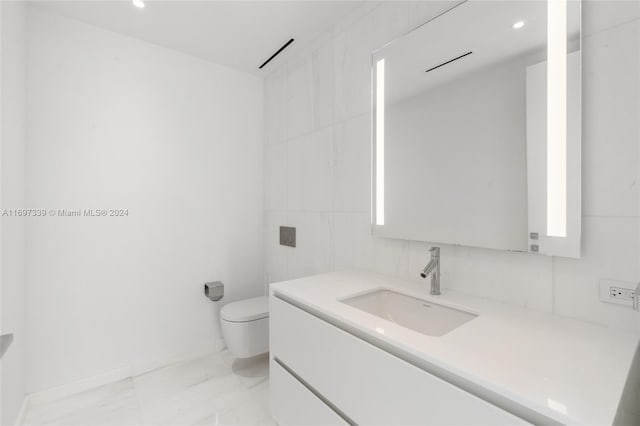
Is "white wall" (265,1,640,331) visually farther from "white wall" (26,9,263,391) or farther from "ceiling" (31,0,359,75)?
"white wall" (26,9,263,391)

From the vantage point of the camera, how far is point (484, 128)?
3.62 ft

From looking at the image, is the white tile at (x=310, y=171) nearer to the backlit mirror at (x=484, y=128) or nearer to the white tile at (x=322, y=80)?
the white tile at (x=322, y=80)

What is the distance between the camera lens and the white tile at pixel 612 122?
0.82 meters

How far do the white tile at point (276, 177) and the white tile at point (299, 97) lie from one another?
0.64 feet

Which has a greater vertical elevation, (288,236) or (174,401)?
(288,236)

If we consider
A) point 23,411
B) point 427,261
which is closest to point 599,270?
point 427,261

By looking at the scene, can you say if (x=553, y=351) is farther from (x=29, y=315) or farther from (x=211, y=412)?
(x=29, y=315)

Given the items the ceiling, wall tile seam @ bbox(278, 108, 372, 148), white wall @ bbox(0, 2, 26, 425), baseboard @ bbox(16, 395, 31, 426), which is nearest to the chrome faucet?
wall tile seam @ bbox(278, 108, 372, 148)

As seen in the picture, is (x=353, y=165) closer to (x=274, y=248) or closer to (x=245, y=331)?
(x=274, y=248)

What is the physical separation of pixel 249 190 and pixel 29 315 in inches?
61.7

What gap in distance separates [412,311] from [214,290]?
1.55 metres

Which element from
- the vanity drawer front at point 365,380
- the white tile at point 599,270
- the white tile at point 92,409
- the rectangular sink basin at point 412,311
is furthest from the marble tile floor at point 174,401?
the white tile at point 599,270

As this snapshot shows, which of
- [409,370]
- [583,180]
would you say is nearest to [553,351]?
[409,370]

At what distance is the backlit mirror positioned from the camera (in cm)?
93
